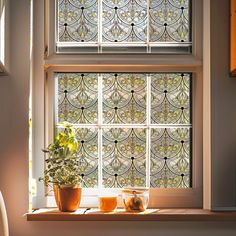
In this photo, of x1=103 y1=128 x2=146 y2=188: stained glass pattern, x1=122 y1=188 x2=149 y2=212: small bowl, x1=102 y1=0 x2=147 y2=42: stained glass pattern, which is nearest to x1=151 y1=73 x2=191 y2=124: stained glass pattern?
x1=103 y1=128 x2=146 y2=188: stained glass pattern

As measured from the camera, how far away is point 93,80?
9.75ft

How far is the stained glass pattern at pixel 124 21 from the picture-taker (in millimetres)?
2977

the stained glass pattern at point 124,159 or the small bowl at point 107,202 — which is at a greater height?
the stained glass pattern at point 124,159

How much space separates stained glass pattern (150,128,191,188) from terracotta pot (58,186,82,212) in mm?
411

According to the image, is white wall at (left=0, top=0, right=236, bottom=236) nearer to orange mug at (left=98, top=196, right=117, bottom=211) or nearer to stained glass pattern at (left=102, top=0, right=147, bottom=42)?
orange mug at (left=98, top=196, right=117, bottom=211)

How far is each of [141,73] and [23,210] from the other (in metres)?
0.87

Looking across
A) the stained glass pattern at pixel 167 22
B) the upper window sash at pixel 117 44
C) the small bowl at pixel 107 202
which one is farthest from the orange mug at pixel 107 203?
the stained glass pattern at pixel 167 22

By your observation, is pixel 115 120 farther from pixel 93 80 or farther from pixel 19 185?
pixel 19 185

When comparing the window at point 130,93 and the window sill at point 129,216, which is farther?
the window at point 130,93

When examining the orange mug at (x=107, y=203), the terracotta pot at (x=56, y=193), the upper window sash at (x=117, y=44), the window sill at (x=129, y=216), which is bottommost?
the window sill at (x=129, y=216)

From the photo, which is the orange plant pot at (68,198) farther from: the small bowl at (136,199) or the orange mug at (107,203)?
the small bowl at (136,199)

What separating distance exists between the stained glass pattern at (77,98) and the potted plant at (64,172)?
164mm

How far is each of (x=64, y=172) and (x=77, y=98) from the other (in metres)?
0.40

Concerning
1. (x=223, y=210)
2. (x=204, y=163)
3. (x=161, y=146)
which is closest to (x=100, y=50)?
(x=161, y=146)
